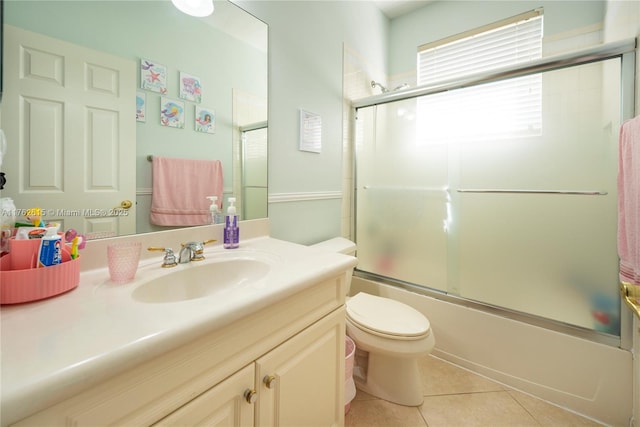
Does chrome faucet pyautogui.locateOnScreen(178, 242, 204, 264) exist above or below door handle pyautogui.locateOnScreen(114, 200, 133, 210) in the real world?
below

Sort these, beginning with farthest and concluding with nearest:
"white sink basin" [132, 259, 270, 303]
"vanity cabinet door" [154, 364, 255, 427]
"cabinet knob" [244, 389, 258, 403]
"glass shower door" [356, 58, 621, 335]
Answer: "glass shower door" [356, 58, 621, 335] < "white sink basin" [132, 259, 270, 303] < "cabinet knob" [244, 389, 258, 403] < "vanity cabinet door" [154, 364, 255, 427]

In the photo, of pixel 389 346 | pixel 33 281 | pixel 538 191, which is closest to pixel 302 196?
pixel 389 346

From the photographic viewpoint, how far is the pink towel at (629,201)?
3.48ft

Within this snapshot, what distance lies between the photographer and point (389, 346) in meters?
1.27

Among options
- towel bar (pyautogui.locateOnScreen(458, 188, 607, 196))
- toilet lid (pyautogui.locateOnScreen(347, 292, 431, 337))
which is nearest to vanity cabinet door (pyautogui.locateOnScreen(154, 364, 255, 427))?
toilet lid (pyautogui.locateOnScreen(347, 292, 431, 337))

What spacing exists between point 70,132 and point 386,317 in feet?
4.74

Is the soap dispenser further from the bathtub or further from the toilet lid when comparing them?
the bathtub

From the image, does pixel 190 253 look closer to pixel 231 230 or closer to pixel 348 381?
pixel 231 230

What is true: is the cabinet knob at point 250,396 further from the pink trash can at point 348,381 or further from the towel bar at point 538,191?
the towel bar at point 538,191

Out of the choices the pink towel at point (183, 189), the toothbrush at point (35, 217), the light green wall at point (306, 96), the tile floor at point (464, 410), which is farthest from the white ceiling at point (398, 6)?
the tile floor at point (464, 410)

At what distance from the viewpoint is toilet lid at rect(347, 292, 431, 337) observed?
129 cm

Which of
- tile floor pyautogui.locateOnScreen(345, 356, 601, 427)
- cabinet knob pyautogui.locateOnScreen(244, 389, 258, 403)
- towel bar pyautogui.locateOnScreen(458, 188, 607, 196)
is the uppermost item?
towel bar pyautogui.locateOnScreen(458, 188, 607, 196)

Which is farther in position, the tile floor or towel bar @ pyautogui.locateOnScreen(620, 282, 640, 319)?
the tile floor

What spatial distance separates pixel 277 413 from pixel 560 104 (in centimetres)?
197
